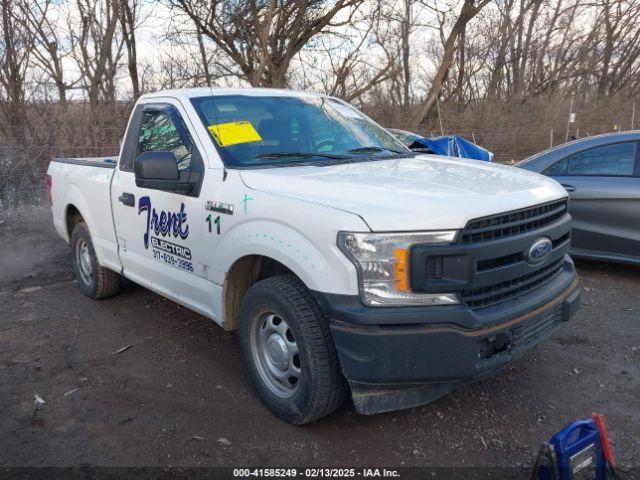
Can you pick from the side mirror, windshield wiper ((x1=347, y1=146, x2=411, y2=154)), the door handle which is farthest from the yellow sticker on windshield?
the door handle

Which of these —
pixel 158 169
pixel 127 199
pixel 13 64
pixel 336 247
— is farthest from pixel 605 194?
pixel 13 64

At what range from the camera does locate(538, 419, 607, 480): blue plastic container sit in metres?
2.10

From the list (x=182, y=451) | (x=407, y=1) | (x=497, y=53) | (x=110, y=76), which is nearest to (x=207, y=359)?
(x=182, y=451)

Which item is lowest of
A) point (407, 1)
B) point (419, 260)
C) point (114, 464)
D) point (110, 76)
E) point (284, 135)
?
point (114, 464)

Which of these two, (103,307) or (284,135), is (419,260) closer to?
(284,135)

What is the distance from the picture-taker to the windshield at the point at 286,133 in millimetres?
3590

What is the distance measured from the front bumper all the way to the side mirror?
4.56 ft

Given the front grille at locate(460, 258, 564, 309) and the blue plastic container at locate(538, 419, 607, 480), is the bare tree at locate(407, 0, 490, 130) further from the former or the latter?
the blue plastic container at locate(538, 419, 607, 480)

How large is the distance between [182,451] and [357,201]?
1.63 metres

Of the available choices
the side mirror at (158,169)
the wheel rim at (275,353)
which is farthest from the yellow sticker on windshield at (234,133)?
the wheel rim at (275,353)

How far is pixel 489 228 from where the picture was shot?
267 centimetres

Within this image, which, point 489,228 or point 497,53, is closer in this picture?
point 489,228

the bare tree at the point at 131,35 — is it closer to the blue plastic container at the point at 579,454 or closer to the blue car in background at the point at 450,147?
the blue car in background at the point at 450,147

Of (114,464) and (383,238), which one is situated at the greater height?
(383,238)
